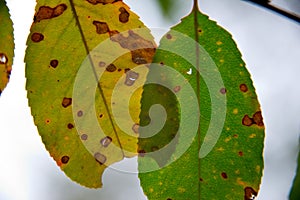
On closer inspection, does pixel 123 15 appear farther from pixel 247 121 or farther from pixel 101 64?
pixel 247 121

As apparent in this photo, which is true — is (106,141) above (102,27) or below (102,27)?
below

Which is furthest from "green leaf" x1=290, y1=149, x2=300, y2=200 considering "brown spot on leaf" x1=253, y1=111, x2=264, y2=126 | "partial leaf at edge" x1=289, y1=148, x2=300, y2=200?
"brown spot on leaf" x1=253, y1=111, x2=264, y2=126

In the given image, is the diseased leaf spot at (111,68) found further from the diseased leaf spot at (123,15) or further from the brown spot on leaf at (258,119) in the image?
the brown spot on leaf at (258,119)

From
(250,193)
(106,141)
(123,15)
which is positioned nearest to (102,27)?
(123,15)

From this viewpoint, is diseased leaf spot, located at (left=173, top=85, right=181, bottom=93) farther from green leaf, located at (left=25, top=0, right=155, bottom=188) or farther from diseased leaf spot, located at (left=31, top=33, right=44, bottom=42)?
diseased leaf spot, located at (left=31, top=33, right=44, bottom=42)

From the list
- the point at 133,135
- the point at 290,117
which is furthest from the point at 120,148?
the point at 290,117

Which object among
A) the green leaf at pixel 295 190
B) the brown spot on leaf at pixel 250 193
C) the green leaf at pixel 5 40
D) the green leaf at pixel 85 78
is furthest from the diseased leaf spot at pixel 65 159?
the green leaf at pixel 295 190
